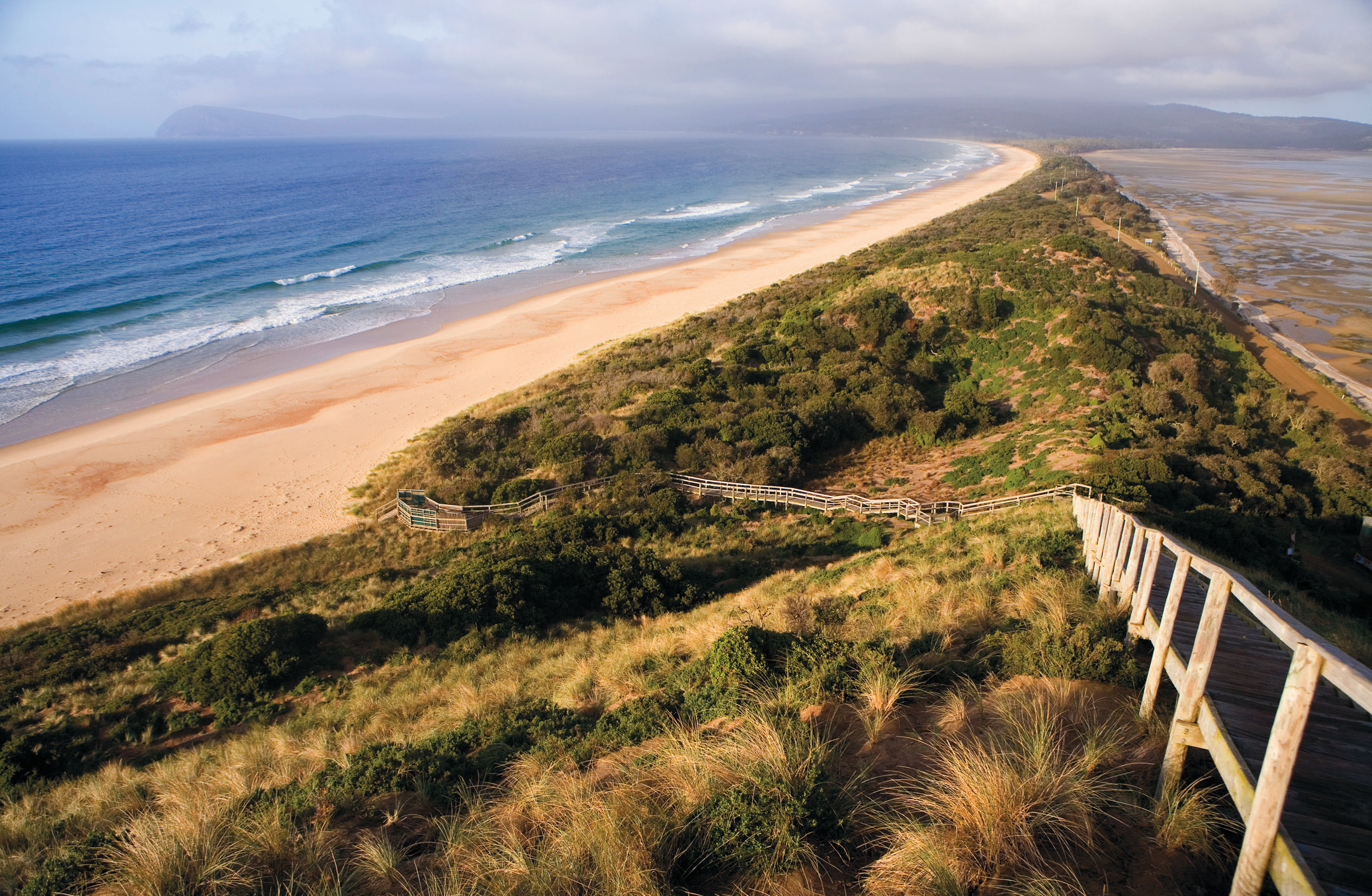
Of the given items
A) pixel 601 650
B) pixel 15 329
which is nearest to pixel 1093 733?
pixel 601 650

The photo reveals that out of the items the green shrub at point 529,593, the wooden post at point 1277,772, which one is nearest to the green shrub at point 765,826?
the wooden post at point 1277,772

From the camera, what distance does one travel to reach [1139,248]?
140ft

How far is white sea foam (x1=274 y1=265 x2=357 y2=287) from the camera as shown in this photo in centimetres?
4438

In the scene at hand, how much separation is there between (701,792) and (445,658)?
6849 mm

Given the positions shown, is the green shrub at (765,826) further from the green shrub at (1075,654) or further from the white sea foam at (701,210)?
the white sea foam at (701,210)

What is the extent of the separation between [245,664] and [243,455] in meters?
15.1

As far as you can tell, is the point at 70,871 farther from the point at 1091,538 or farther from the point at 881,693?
the point at 1091,538

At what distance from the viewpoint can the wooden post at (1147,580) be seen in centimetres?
572

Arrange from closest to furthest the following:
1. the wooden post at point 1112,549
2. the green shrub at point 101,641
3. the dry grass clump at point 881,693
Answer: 1. the dry grass clump at point 881,693
2. the wooden post at point 1112,549
3. the green shrub at point 101,641

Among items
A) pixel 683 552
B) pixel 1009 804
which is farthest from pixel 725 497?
pixel 1009 804

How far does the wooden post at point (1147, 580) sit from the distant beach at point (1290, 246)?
23.3 m

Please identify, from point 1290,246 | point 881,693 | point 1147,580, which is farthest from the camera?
point 1290,246

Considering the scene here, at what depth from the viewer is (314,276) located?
4616 cm

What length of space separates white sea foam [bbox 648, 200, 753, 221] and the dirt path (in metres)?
47.3
